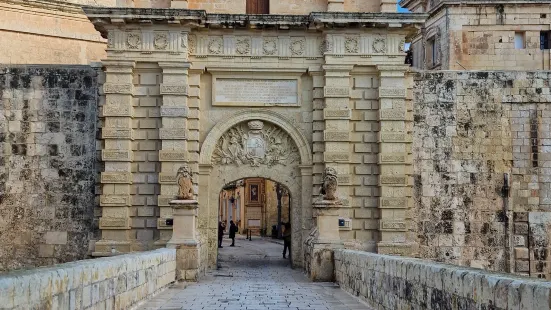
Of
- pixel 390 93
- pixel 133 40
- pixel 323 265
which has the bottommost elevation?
pixel 323 265

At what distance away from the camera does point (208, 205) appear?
17.1 m

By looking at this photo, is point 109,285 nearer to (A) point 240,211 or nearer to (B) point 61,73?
(B) point 61,73

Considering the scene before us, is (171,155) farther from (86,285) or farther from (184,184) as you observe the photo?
(86,285)

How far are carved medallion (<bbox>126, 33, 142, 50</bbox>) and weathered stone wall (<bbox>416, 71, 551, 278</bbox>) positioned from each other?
266 inches

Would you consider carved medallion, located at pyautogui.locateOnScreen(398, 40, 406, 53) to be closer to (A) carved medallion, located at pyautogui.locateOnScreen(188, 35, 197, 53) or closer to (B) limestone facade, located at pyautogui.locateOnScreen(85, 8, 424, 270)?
(B) limestone facade, located at pyautogui.locateOnScreen(85, 8, 424, 270)

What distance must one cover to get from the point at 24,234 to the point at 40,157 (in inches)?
72.8

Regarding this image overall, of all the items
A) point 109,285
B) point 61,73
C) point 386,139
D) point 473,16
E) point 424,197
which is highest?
point 473,16

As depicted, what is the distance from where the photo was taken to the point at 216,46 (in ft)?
55.6

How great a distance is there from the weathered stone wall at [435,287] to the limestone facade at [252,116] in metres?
5.52

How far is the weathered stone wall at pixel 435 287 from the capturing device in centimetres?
499

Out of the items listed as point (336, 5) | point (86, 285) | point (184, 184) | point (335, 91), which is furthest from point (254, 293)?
point (336, 5)

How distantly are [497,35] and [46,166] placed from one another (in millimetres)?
15566

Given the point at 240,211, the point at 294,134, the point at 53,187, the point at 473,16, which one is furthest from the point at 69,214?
the point at 240,211

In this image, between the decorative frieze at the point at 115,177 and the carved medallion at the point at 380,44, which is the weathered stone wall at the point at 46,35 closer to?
A: the decorative frieze at the point at 115,177
